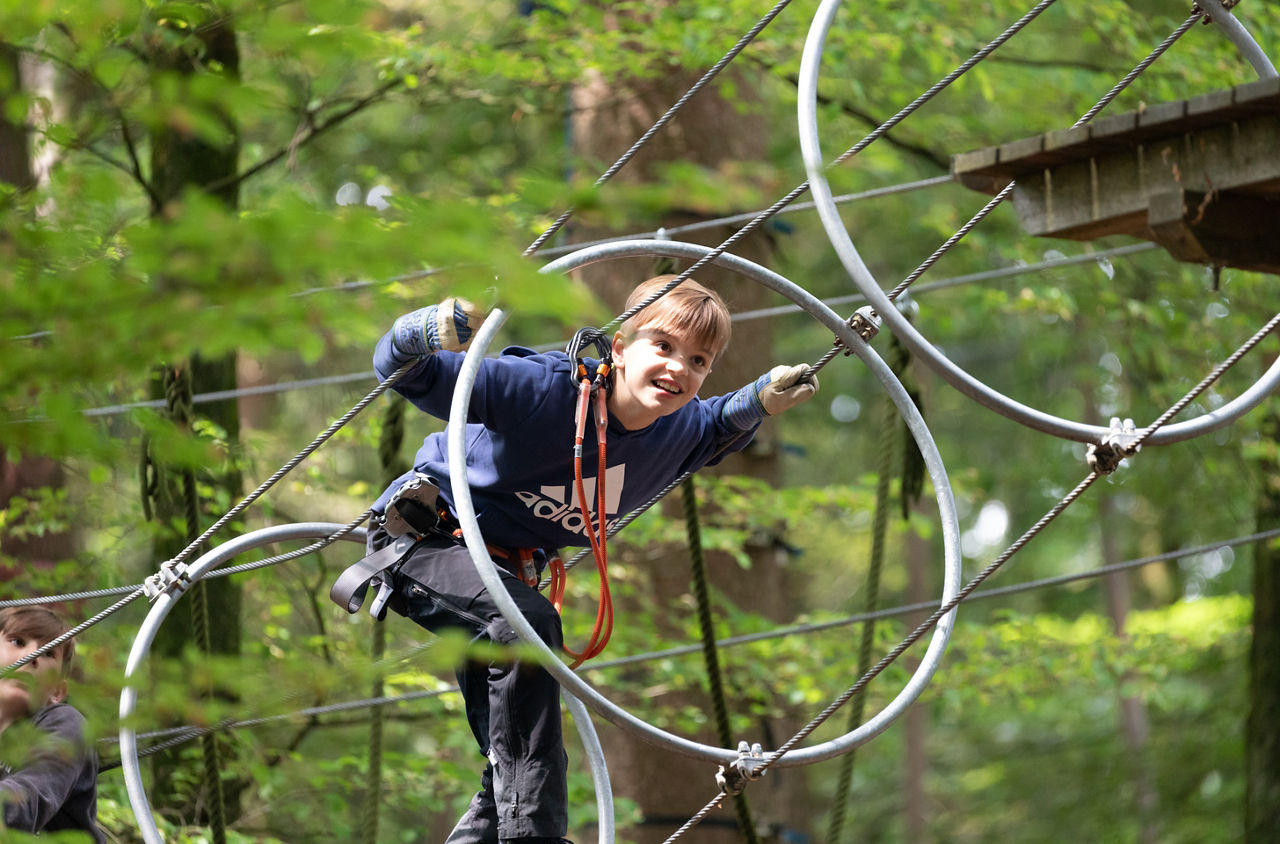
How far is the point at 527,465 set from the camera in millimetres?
2572

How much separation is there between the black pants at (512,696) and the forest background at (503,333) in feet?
1.11

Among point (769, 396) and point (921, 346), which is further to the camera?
point (769, 396)

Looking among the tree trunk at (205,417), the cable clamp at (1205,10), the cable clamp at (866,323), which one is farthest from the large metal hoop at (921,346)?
the tree trunk at (205,417)

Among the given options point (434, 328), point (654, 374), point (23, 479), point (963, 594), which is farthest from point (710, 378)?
point (434, 328)

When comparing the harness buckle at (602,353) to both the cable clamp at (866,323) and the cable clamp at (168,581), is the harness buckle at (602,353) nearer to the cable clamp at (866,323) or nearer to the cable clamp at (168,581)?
the cable clamp at (866,323)

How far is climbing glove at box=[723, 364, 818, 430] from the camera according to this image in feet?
8.96

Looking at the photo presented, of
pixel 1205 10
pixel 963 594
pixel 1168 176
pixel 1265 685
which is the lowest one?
pixel 1265 685

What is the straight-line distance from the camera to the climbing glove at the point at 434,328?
2.38 m

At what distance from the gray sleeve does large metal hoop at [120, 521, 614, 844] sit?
0.10 m

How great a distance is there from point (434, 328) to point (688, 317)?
1.61 ft

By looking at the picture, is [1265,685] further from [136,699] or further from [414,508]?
[136,699]

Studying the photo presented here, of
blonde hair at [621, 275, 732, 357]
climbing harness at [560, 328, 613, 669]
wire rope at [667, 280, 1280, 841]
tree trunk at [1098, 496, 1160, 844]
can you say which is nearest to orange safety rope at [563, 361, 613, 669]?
climbing harness at [560, 328, 613, 669]

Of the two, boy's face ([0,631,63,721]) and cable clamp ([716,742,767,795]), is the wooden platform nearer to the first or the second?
cable clamp ([716,742,767,795])

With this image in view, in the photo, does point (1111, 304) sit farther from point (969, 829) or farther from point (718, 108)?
point (969, 829)
